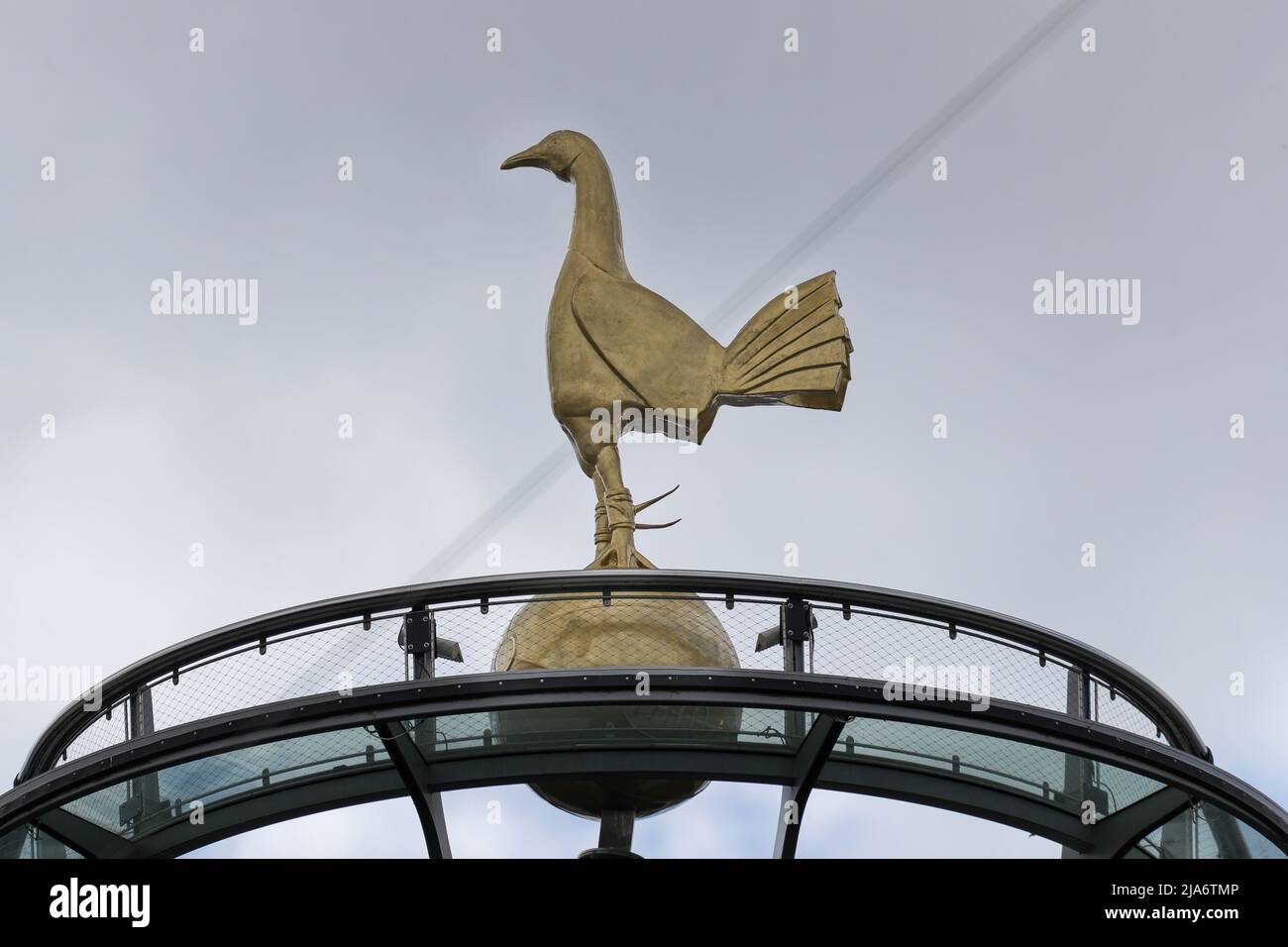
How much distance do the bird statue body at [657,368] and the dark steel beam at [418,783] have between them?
4049mm

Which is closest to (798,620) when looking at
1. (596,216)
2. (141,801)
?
(141,801)

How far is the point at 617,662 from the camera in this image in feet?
55.8

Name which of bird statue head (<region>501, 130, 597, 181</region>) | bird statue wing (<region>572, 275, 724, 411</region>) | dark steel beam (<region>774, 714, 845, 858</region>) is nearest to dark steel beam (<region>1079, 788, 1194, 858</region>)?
dark steel beam (<region>774, 714, 845, 858</region>)

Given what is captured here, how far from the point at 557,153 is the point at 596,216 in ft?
3.81

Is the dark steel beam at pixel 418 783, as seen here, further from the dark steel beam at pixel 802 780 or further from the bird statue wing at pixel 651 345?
the bird statue wing at pixel 651 345

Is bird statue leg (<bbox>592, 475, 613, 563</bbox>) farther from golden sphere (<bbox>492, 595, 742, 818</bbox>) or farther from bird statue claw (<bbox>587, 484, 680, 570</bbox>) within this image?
golden sphere (<bbox>492, 595, 742, 818</bbox>)

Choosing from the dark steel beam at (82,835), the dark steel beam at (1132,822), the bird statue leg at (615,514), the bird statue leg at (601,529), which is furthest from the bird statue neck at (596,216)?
the dark steel beam at (82,835)

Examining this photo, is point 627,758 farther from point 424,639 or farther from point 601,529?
point 601,529

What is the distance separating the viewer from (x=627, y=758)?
1573cm

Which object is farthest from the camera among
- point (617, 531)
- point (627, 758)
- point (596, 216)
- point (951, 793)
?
point (596, 216)

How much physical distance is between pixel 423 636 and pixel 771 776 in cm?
296

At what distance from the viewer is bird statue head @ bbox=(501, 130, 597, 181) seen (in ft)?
72.4

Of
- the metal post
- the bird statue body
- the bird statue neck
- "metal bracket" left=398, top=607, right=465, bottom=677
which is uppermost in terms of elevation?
the bird statue neck
